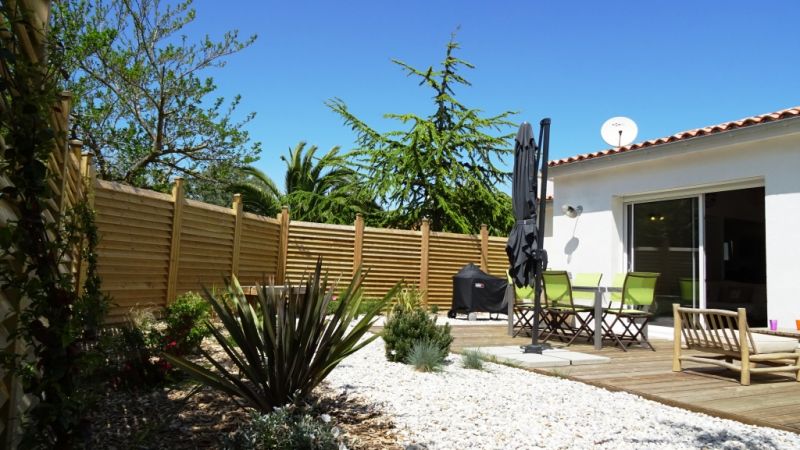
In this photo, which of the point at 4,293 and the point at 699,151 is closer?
the point at 4,293

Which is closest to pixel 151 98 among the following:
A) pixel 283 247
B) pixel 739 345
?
pixel 283 247

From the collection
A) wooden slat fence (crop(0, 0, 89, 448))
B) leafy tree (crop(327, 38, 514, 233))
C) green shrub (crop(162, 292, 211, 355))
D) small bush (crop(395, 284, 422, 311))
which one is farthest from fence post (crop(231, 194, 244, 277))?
leafy tree (crop(327, 38, 514, 233))

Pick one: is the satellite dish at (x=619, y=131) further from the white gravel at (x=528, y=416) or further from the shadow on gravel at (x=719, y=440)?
the shadow on gravel at (x=719, y=440)

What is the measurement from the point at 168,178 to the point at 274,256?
3.90m

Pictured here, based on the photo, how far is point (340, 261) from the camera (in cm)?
1244

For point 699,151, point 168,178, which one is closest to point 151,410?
point 699,151

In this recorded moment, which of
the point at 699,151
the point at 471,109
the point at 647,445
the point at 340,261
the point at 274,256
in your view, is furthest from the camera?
the point at 471,109

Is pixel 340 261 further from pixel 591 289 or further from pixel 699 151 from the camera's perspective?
pixel 699 151

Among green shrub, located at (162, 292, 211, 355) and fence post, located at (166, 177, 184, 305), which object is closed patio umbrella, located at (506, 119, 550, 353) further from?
fence post, located at (166, 177, 184, 305)

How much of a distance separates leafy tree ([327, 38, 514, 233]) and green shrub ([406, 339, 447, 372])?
36.1 ft

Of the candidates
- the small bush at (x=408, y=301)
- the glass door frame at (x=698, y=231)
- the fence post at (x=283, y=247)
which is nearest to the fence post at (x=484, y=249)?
the glass door frame at (x=698, y=231)

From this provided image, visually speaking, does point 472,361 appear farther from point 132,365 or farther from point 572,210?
point 572,210

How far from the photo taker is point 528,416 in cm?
385

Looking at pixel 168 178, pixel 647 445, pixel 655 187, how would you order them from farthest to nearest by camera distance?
pixel 168 178
pixel 655 187
pixel 647 445
